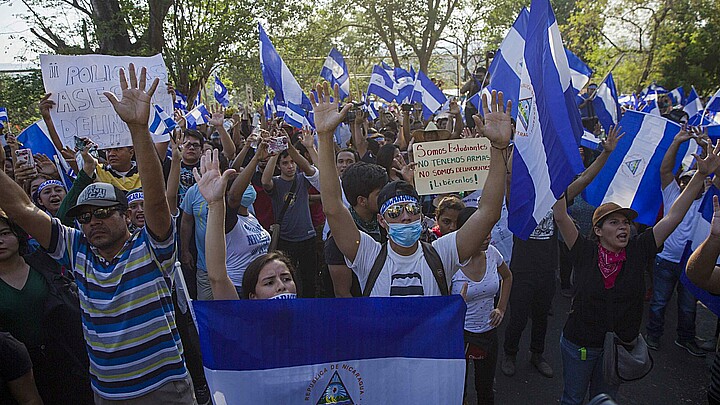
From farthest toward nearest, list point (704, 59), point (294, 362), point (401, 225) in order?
point (704, 59) < point (401, 225) < point (294, 362)

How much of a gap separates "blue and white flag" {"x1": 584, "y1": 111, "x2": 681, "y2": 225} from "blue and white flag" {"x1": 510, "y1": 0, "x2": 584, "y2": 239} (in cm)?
132

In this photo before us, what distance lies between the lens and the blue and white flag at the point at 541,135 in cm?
308

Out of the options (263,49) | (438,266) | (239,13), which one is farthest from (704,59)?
(438,266)

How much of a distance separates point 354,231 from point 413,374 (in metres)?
0.81

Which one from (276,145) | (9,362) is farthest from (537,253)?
(9,362)

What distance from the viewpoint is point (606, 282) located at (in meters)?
3.44

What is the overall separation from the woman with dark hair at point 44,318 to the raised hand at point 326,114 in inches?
69.1

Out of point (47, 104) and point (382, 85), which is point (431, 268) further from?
point (382, 85)

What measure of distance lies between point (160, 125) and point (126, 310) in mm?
2961

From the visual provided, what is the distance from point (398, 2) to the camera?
24.9 m

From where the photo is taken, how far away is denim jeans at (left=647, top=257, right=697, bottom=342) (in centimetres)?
510

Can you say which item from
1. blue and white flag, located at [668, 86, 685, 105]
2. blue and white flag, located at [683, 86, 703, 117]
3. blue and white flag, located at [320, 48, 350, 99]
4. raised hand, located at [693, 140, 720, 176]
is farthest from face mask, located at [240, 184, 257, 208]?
blue and white flag, located at [668, 86, 685, 105]

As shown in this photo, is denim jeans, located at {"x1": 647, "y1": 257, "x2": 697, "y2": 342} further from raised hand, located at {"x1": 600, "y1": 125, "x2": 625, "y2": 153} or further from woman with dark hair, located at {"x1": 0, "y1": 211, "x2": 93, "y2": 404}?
woman with dark hair, located at {"x1": 0, "y1": 211, "x2": 93, "y2": 404}

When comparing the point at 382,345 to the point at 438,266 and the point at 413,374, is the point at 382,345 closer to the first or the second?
the point at 413,374
